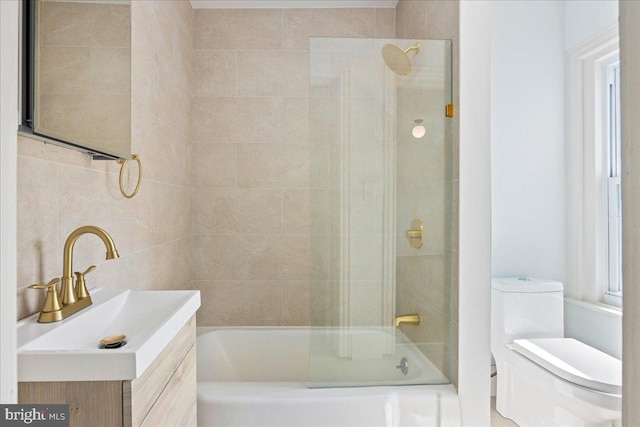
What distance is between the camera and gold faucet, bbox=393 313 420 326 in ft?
6.26

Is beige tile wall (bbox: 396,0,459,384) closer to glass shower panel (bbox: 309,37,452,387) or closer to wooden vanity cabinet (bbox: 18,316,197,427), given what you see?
glass shower panel (bbox: 309,37,452,387)

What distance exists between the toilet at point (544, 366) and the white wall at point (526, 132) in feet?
0.92

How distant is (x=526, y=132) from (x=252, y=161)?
6.13 ft

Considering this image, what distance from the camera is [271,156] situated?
108 inches

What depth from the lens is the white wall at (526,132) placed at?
281cm

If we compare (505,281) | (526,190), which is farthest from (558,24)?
(505,281)

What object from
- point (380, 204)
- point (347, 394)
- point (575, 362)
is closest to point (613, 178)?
point (575, 362)

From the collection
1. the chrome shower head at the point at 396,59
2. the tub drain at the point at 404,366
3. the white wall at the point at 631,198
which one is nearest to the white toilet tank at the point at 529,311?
the tub drain at the point at 404,366

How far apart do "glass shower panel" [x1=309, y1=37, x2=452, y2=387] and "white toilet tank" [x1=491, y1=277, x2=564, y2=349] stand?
899 millimetres

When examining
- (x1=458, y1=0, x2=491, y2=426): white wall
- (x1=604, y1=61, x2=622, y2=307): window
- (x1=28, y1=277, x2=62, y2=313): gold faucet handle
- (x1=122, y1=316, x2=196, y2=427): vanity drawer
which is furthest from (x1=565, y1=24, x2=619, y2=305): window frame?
(x1=28, y1=277, x2=62, y2=313): gold faucet handle

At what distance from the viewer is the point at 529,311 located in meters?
2.58

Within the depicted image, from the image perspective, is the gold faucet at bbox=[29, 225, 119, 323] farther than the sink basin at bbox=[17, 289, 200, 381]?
Yes

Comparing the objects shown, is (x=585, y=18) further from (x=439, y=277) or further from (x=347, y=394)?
(x=347, y=394)

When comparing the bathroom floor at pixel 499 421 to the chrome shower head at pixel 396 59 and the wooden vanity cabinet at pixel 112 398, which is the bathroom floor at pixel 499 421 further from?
the wooden vanity cabinet at pixel 112 398
